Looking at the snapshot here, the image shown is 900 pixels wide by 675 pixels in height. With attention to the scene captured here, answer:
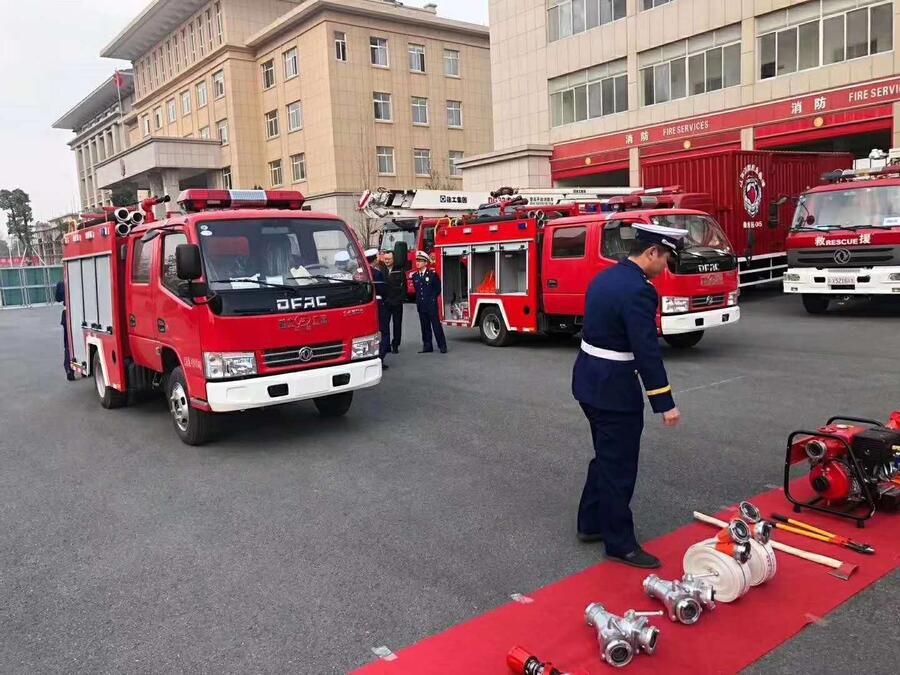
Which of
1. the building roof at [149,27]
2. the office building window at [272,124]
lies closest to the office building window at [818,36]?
the office building window at [272,124]

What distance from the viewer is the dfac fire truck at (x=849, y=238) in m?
13.3

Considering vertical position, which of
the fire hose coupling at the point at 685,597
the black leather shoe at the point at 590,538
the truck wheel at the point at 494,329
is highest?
the truck wheel at the point at 494,329

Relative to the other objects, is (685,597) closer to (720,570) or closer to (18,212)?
(720,570)

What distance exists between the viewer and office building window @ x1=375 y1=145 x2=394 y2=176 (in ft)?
134

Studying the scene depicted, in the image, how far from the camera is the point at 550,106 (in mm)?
30750

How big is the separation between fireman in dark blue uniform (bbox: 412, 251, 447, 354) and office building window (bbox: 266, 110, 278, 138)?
110 feet

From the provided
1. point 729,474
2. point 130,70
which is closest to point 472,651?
point 729,474

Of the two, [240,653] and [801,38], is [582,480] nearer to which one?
[240,653]

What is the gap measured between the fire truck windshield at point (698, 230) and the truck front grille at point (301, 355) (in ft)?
18.3

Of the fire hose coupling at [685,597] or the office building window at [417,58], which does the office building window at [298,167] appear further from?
the fire hose coupling at [685,597]

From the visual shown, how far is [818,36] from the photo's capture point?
2222 cm

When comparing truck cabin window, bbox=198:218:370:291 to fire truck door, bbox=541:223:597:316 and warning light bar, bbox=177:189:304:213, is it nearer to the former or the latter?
warning light bar, bbox=177:189:304:213

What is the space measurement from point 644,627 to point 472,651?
0.81 metres

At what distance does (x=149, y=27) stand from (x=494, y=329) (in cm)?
4856
